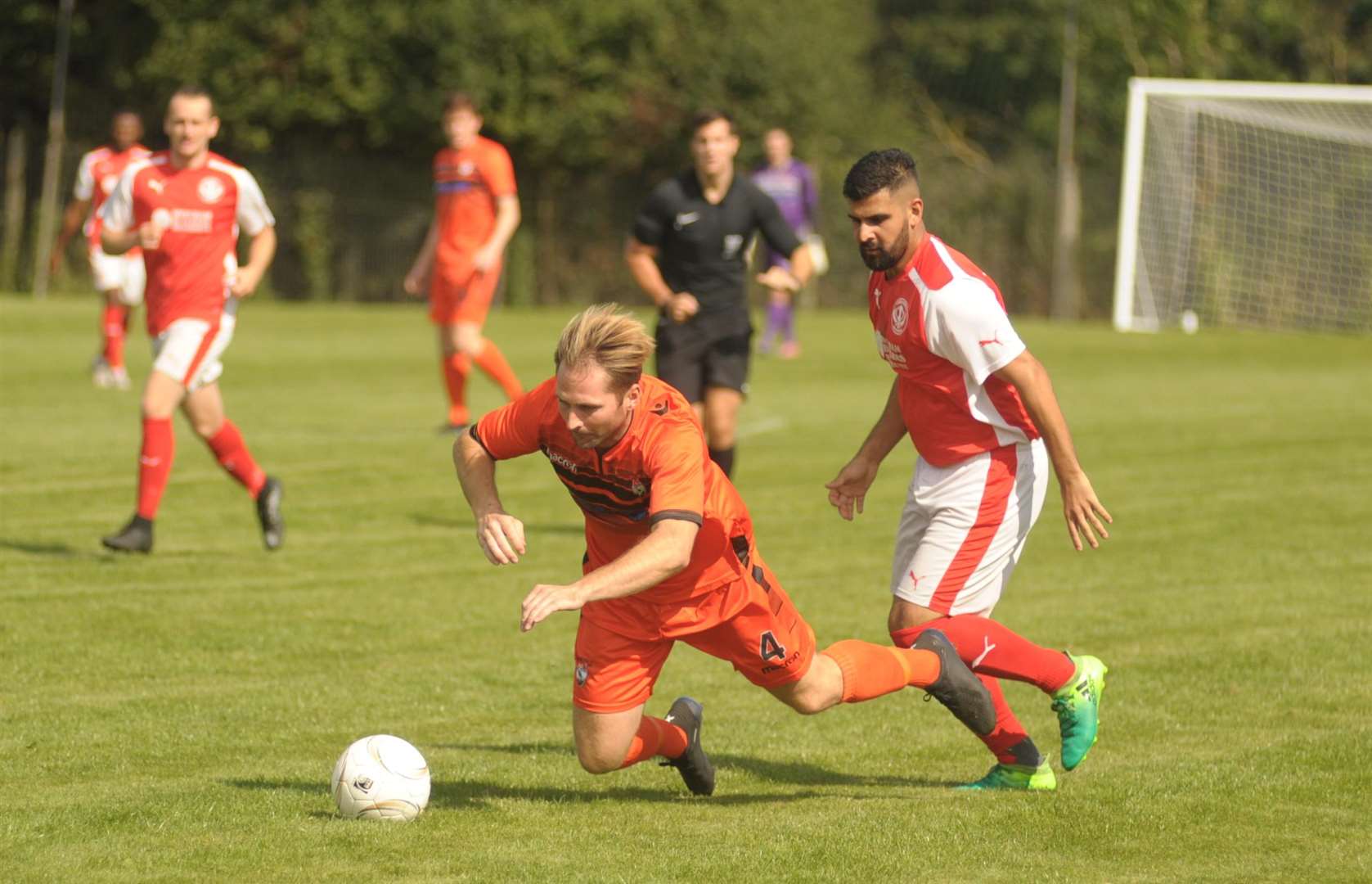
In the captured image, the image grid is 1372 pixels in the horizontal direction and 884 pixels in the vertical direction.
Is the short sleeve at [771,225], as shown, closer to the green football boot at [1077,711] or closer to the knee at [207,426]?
the knee at [207,426]

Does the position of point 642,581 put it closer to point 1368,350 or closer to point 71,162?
point 1368,350

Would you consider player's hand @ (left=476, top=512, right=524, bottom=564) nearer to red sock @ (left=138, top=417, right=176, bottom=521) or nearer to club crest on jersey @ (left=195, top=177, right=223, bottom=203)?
red sock @ (left=138, top=417, right=176, bottom=521)

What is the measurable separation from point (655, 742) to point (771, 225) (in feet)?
17.9

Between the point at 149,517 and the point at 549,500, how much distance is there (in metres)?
3.09

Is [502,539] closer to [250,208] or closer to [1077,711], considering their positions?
[1077,711]

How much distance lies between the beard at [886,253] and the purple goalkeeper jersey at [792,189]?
15.8 m

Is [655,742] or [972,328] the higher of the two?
[972,328]

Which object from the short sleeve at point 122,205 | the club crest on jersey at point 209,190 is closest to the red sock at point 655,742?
the club crest on jersey at point 209,190

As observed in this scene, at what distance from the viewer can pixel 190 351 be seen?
953 centimetres

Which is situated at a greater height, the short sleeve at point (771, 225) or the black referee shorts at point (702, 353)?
the short sleeve at point (771, 225)

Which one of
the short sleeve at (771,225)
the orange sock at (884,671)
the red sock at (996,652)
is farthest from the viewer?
the short sleeve at (771,225)

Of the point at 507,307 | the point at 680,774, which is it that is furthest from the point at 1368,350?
the point at 680,774

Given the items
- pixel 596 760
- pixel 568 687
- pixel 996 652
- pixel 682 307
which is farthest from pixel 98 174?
pixel 996 652

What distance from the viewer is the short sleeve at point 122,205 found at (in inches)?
384
